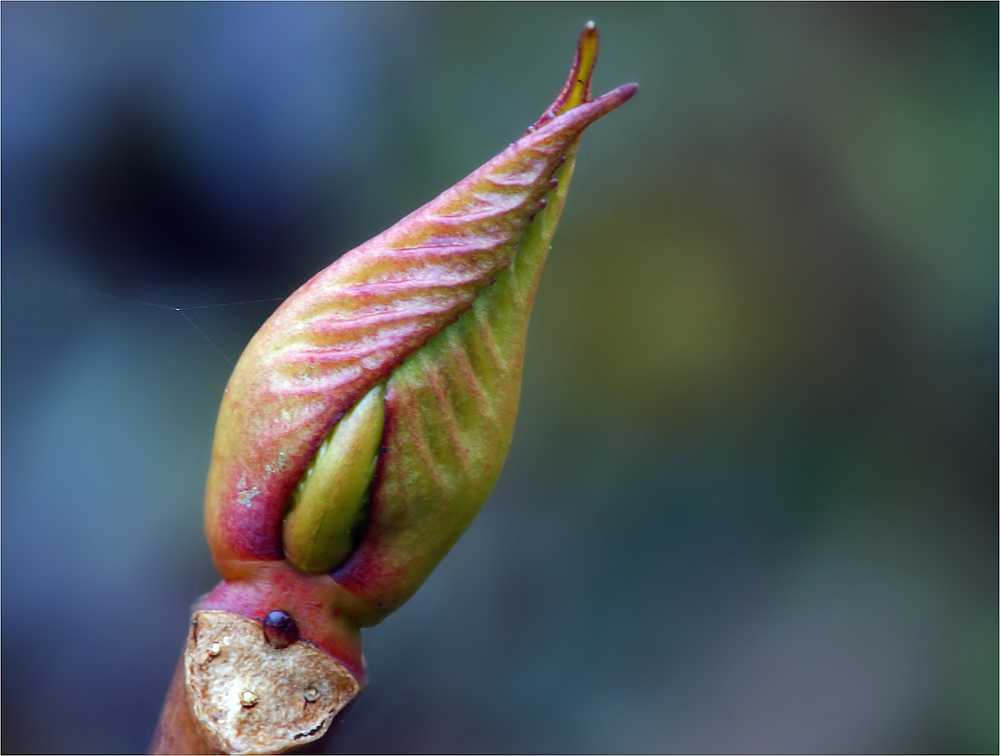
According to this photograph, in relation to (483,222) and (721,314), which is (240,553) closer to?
(483,222)

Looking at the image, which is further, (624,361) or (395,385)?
(624,361)

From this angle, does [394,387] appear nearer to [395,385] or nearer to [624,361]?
[395,385]

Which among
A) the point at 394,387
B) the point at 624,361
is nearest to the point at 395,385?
the point at 394,387

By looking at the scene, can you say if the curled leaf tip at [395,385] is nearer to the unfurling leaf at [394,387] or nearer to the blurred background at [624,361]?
the unfurling leaf at [394,387]

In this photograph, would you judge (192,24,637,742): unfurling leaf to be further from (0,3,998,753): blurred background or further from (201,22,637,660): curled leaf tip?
(0,3,998,753): blurred background

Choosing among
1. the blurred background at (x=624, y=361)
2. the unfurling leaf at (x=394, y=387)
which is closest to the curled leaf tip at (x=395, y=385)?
the unfurling leaf at (x=394, y=387)

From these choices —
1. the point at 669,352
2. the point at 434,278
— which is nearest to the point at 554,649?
the point at 669,352

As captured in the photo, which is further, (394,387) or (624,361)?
(624,361)

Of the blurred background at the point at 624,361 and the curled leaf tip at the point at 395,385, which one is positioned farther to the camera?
the blurred background at the point at 624,361
